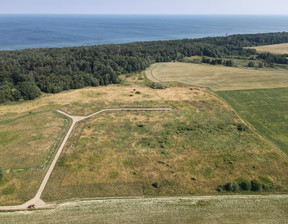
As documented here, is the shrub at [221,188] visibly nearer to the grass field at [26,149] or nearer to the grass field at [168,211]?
the grass field at [168,211]

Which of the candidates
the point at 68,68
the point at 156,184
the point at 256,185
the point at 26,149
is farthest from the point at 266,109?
the point at 68,68

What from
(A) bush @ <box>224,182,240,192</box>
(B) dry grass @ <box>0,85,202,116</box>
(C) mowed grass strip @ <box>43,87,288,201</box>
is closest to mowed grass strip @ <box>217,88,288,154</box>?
(C) mowed grass strip @ <box>43,87,288,201</box>

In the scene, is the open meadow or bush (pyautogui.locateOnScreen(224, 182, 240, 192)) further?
the open meadow

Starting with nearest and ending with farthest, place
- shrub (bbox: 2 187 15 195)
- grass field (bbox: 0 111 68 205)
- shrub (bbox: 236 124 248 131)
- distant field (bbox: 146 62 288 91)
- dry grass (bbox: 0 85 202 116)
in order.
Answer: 1. shrub (bbox: 2 187 15 195)
2. grass field (bbox: 0 111 68 205)
3. shrub (bbox: 236 124 248 131)
4. dry grass (bbox: 0 85 202 116)
5. distant field (bbox: 146 62 288 91)

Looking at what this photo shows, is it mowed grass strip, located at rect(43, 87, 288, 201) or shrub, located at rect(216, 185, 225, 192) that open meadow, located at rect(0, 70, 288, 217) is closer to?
mowed grass strip, located at rect(43, 87, 288, 201)

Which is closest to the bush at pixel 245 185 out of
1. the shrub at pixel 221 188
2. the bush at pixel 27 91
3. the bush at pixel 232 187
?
the bush at pixel 232 187

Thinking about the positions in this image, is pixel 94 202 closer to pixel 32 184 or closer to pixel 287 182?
pixel 32 184
